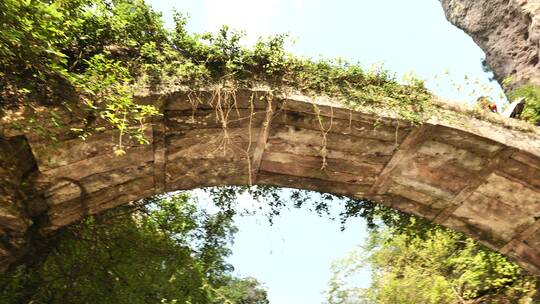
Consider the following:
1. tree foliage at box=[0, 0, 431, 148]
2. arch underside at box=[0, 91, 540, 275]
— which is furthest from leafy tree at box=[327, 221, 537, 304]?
tree foliage at box=[0, 0, 431, 148]

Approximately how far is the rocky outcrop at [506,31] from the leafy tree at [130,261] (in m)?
7.78

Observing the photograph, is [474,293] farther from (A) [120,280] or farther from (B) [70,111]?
(B) [70,111]

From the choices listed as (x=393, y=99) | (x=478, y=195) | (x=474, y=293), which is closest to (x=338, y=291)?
(x=474, y=293)

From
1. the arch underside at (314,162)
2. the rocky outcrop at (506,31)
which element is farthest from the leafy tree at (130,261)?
the rocky outcrop at (506,31)

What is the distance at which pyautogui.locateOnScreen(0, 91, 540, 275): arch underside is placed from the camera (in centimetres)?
394

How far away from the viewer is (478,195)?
4793mm

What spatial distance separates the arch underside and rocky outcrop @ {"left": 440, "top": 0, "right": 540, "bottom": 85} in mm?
5735

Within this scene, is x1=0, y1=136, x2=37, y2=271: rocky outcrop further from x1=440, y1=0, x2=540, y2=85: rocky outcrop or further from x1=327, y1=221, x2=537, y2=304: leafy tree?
x1=440, y1=0, x2=540, y2=85: rocky outcrop

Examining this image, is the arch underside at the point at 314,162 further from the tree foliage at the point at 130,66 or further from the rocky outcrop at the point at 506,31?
the rocky outcrop at the point at 506,31

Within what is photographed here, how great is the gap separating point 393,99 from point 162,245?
12.4 ft

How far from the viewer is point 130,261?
5.65 m

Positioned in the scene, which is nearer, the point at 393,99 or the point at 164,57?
the point at 164,57

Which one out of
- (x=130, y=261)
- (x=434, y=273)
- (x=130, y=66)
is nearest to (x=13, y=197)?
(x=130, y=66)

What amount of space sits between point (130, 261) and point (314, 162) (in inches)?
111
